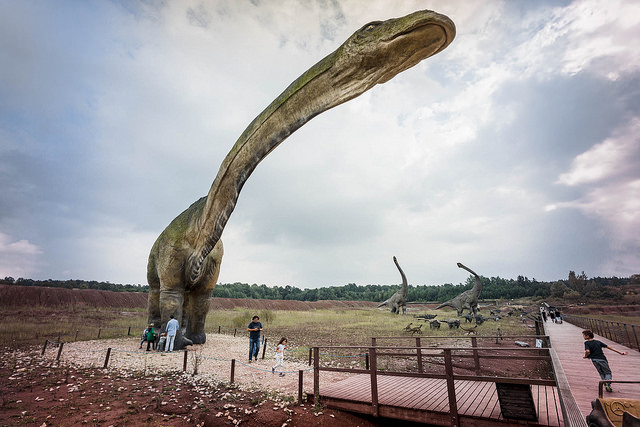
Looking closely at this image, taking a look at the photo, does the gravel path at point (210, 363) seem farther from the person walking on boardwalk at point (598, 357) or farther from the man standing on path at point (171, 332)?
the person walking on boardwalk at point (598, 357)

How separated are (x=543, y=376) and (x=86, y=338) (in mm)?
15616

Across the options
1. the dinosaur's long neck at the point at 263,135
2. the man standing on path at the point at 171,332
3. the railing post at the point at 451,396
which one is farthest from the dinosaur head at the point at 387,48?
the man standing on path at the point at 171,332

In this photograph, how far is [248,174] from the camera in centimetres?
624

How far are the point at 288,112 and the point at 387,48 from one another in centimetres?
197

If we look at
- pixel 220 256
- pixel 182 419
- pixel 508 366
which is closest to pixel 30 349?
pixel 220 256

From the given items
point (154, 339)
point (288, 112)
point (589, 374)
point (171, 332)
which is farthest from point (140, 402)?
point (589, 374)

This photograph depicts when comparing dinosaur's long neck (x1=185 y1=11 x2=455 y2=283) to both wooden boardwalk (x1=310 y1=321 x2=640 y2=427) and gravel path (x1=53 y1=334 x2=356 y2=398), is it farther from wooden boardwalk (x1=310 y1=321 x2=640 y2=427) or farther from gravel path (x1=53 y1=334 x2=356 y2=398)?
gravel path (x1=53 y1=334 x2=356 y2=398)

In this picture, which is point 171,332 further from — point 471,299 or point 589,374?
point 471,299

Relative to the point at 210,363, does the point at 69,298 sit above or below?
above

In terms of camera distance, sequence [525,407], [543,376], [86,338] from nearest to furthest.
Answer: [525,407] → [543,376] → [86,338]

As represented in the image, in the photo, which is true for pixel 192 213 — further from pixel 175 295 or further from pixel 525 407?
pixel 525 407

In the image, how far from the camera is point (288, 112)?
5.05 metres

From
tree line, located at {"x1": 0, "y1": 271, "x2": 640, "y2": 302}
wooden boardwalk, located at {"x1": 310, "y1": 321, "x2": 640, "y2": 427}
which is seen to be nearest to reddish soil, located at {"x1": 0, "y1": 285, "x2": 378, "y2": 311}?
tree line, located at {"x1": 0, "y1": 271, "x2": 640, "y2": 302}

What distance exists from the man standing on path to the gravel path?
273mm
